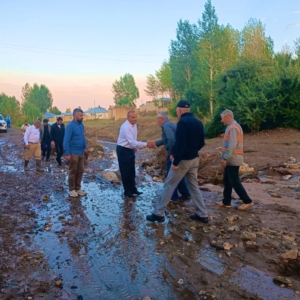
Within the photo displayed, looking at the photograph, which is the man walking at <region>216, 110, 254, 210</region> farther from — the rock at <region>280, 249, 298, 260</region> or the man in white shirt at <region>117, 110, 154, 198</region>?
the rock at <region>280, 249, 298, 260</region>

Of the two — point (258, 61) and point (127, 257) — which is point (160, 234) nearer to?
point (127, 257)

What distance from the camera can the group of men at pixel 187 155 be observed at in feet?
18.3

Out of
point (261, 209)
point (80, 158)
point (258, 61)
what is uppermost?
point (258, 61)

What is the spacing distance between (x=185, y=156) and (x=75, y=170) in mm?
3372

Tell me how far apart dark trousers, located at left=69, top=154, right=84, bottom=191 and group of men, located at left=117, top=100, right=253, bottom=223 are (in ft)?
3.25

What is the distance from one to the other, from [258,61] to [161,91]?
4464cm

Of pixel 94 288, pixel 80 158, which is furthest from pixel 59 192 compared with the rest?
pixel 94 288

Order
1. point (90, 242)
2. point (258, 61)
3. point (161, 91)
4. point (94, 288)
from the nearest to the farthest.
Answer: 1. point (94, 288)
2. point (90, 242)
3. point (258, 61)
4. point (161, 91)

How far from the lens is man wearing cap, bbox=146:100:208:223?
5511 mm

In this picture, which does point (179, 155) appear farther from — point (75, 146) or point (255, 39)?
point (255, 39)

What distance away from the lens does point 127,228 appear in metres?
5.78

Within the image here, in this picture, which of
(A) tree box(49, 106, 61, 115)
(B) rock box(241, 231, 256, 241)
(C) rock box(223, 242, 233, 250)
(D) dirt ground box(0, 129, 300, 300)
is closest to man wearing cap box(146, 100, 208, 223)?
(D) dirt ground box(0, 129, 300, 300)

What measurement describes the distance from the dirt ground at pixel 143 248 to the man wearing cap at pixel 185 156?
0.28 meters

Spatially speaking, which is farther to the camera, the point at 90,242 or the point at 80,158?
the point at 80,158
